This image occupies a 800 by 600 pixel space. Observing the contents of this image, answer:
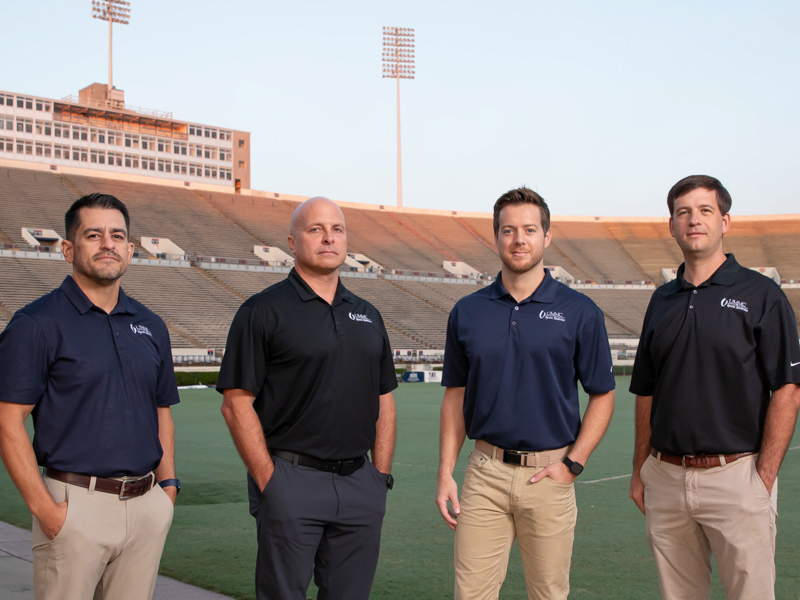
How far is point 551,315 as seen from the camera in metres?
3.63

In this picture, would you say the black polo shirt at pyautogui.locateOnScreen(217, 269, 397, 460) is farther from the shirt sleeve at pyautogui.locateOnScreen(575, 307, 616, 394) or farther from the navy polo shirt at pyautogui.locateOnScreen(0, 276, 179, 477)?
the shirt sleeve at pyautogui.locateOnScreen(575, 307, 616, 394)

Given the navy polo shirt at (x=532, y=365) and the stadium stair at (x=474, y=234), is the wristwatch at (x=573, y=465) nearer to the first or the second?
the navy polo shirt at (x=532, y=365)

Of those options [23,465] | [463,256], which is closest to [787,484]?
[23,465]

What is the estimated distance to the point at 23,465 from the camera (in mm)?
2963

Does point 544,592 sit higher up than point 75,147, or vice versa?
point 75,147

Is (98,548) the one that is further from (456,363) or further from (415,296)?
(415,296)

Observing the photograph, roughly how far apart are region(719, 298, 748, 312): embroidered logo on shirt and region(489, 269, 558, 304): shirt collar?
2.43 feet

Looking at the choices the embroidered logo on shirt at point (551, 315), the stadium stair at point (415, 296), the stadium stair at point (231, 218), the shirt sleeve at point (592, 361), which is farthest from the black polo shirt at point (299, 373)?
the stadium stair at point (231, 218)

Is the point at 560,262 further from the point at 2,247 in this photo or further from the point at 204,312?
the point at 2,247

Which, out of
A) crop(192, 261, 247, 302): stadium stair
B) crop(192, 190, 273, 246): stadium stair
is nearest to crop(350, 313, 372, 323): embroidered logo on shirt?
crop(192, 261, 247, 302): stadium stair

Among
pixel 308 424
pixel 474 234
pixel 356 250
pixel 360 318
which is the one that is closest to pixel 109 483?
pixel 308 424

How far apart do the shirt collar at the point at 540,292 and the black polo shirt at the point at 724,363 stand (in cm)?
55

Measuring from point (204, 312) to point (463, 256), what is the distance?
83.0 ft

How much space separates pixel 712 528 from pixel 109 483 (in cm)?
252
